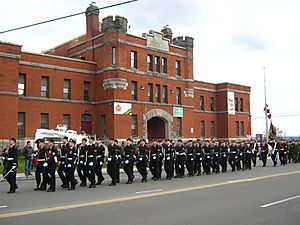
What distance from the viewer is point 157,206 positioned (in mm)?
9961

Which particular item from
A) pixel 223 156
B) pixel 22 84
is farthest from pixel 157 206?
pixel 22 84

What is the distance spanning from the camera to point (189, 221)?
321 inches

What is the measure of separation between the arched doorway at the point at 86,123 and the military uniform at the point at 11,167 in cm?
2520

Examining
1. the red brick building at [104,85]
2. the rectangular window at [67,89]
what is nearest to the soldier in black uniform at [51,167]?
the red brick building at [104,85]

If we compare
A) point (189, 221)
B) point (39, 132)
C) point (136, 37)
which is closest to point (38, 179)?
point (189, 221)

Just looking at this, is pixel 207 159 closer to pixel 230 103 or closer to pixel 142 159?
pixel 142 159

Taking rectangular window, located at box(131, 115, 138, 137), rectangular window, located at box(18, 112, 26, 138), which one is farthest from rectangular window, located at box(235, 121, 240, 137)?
rectangular window, located at box(18, 112, 26, 138)

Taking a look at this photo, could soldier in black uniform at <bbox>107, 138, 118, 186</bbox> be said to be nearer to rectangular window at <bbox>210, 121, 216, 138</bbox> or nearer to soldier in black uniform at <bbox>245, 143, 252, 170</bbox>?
soldier in black uniform at <bbox>245, 143, 252, 170</bbox>

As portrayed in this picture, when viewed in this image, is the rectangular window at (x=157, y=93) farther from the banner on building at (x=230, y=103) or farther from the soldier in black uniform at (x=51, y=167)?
the soldier in black uniform at (x=51, y=167)

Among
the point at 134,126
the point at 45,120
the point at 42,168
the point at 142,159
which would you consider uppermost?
the point at 45,120

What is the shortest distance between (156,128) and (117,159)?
28287 millimetres

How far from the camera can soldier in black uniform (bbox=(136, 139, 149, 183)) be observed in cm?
1670

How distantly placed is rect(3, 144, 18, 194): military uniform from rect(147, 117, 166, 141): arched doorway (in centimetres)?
3014

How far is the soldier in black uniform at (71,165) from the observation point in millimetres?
14023
